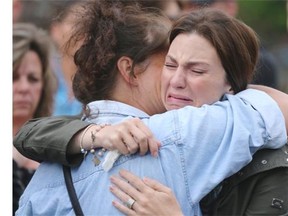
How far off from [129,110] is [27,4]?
5.81 m

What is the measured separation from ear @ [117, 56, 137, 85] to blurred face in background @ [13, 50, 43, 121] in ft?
7.06

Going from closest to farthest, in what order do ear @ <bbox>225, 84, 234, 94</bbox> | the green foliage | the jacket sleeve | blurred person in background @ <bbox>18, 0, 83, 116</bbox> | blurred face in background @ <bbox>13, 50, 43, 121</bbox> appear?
1. the jacket sleeve
2. ear @ <bbox>225, 84, 234, 94</bbox>
3. blurred person in background @ <bbox>18, 0, 83, 116</bbox>
4. blurred face in background @ <bbox>13, 50, 43, 121</bbox>
5. the green foliage

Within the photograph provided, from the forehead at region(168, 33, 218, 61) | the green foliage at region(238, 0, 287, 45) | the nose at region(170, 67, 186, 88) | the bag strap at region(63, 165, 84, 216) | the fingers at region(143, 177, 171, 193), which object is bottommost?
the green foliage at region(238, 0, 287, 45)

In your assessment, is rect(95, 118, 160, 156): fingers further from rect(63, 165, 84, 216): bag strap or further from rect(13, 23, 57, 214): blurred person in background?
rect(13, 23, 57, 214): blurred person in background

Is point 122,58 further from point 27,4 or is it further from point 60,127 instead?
point 27,4

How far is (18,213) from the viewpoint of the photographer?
2535 millimetres

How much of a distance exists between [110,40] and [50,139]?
0.40 meters

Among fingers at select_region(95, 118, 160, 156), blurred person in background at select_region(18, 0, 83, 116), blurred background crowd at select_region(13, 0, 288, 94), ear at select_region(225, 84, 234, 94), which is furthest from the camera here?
blurred background crowd at select_region(13, 0, 288, 94)

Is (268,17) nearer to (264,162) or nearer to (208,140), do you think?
(264,162)

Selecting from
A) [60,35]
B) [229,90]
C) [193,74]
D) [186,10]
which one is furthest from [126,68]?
[60,35]

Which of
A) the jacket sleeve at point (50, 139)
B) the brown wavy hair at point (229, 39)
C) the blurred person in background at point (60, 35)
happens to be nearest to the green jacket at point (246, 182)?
the jacket sleeve at point (50, 139)

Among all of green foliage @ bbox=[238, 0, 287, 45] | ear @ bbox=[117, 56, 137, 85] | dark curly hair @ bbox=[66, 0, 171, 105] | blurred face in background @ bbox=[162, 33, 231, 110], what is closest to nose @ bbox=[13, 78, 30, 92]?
dark curly hair @ bbox=[66, 0, 171, 105]

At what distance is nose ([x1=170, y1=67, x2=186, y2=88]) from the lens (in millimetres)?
2467

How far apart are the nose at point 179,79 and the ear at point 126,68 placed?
0.53ft
